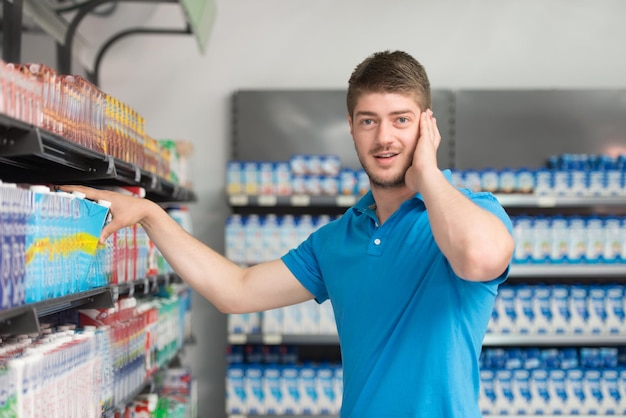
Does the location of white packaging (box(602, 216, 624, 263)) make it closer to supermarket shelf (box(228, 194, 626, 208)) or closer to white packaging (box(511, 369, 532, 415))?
supermarket shelf (box(228, 194, 626, 208))

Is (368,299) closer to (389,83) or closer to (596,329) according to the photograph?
(389,83)

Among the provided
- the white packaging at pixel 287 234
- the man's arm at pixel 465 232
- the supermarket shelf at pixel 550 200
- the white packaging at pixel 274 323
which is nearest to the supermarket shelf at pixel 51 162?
the man's arm at pixel 465 232

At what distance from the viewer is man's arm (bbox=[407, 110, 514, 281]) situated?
1725 millimetres

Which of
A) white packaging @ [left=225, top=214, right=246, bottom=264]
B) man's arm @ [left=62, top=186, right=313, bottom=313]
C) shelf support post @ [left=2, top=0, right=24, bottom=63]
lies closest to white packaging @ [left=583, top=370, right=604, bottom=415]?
white packaging @ [left=225, top=214, right=246, bottom=264]

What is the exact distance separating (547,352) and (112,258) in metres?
3.17

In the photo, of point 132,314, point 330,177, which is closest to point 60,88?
point 132,314

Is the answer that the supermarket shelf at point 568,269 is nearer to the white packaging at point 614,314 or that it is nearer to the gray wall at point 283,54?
the white packaging at point 614,314

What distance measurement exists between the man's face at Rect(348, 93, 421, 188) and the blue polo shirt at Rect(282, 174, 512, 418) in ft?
0.38

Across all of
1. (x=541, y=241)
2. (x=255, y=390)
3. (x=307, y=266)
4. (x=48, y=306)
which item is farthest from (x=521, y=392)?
(x=48, y=306)

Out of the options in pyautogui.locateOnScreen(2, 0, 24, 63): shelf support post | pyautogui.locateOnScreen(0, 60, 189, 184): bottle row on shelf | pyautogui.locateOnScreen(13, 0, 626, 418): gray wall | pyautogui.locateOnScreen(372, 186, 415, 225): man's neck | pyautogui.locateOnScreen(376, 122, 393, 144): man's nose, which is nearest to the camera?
pyautogui.locateOnScreen(0, 60, 189, 184): bottle row on shelf

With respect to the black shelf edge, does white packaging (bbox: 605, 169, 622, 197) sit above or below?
above

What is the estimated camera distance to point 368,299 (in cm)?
209

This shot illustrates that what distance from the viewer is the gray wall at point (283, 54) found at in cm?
543

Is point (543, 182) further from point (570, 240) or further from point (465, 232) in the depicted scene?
point (465, 232)
